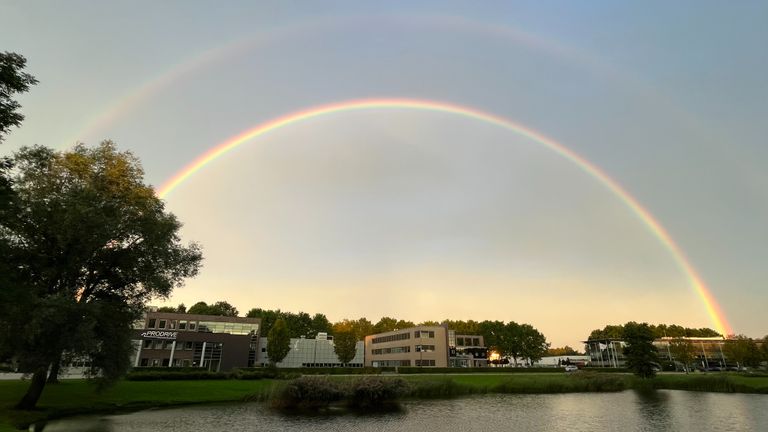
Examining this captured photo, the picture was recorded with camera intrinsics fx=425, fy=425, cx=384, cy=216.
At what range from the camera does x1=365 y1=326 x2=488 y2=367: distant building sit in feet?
364

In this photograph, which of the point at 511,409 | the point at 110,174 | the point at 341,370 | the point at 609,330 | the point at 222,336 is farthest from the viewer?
the point at 609,330

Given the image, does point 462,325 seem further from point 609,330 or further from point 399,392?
point 399,392

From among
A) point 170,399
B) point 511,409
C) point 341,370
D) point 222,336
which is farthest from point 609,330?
point 170,399

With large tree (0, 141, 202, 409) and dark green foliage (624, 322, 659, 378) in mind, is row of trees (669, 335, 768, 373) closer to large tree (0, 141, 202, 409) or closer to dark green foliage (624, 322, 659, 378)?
dark green foliage (624, 322, 659, 378)

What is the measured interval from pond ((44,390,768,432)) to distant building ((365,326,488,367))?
7416 cm

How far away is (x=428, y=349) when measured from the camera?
11162cm

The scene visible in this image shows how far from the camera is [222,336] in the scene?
294ft

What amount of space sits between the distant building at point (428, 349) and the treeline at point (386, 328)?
6640mm

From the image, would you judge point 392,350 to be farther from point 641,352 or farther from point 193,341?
point 641,352

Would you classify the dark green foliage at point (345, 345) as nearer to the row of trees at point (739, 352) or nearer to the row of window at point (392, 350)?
the row of window at point (392, 350)

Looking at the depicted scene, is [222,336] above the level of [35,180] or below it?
below

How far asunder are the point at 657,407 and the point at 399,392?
Result: 21.3 meters

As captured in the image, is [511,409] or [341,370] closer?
[511,409]

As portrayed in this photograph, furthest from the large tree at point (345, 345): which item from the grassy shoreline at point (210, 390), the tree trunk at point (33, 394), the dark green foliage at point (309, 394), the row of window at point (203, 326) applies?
the tree trunk at point (33, 394)
